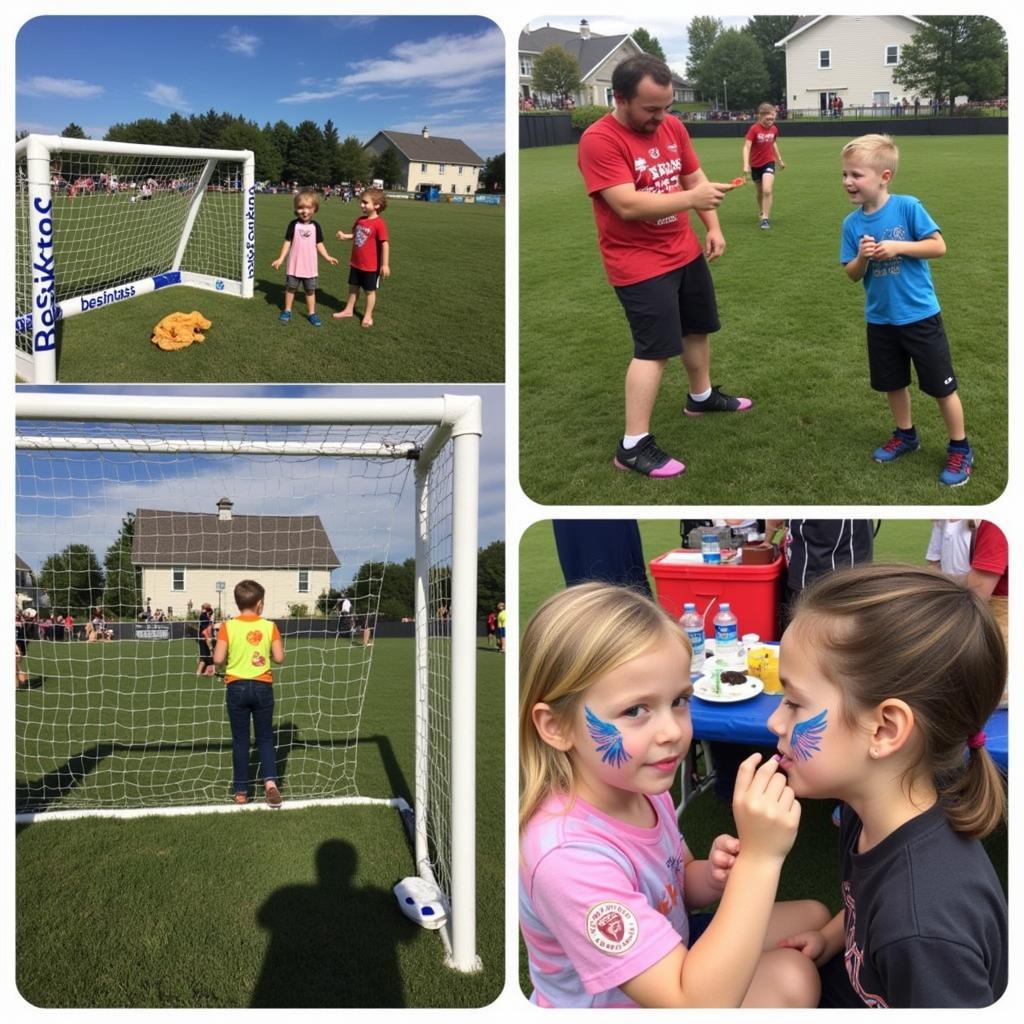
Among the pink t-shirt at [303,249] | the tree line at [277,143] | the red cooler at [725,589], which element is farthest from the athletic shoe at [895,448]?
the tree line at [277,143]

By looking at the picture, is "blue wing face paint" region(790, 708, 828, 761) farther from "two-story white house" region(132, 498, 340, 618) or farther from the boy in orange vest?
"two-story white house" region(132, 498, 340, 618)

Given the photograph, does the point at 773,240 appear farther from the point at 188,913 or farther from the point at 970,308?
the point at 188,913

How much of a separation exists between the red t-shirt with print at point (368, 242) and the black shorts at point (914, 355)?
377 centimetres

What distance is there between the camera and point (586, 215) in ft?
30.7

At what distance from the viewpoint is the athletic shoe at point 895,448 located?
3.47 meters

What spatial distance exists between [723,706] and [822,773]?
1.28 m

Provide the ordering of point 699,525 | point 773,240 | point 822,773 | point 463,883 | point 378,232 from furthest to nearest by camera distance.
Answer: point 773,240 < point 378,232 < point 699,525 < point 463,883 < point 822,773

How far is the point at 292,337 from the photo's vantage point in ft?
19.2

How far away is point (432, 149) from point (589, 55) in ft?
56.5

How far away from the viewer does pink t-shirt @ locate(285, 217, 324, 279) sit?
6.34 m

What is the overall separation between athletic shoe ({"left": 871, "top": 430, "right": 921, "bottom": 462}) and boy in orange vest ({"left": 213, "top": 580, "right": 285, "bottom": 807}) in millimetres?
2793

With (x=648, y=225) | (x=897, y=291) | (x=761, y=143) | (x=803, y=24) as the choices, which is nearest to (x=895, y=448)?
(x=897, y=291)

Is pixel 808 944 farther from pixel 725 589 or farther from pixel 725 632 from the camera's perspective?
pixel 725 589

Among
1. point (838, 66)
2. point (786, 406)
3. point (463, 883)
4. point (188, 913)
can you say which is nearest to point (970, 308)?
point (838, 66)
